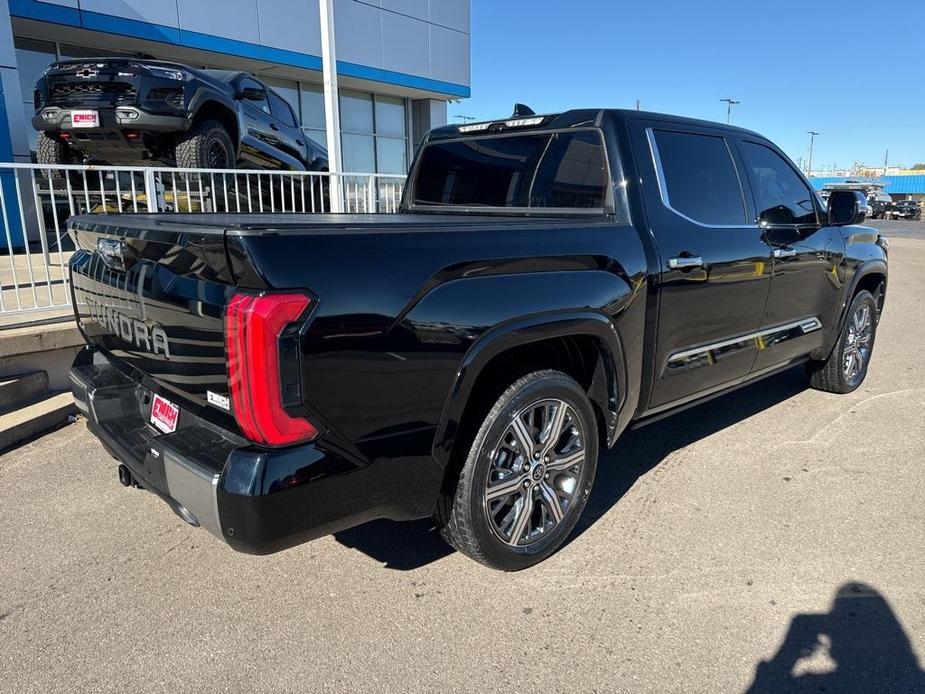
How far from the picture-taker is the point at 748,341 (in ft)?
13.0

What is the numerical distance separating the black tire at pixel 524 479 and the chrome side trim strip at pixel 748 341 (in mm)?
738

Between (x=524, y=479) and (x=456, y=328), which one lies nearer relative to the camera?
(x=456, y=328)

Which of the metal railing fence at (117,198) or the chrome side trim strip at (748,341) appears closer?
the chrome side trim strip at (748,341)

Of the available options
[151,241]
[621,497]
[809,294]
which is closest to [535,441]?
[621,497]

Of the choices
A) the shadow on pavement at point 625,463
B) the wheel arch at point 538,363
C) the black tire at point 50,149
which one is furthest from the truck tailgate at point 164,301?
the black tire at point 50,149

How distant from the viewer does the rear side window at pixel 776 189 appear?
13.4ft

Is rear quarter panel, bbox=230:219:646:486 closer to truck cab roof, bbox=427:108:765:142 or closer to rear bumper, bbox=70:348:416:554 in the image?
rear bumper, bbox=70:348:416:554

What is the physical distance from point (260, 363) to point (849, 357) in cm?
506

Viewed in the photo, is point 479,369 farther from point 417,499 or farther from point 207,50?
point 207,50

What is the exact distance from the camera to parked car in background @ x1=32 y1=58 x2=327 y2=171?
731cm

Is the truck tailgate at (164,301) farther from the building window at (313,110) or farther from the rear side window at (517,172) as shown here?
the building window at (313,110)

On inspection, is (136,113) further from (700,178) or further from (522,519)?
(522,519)

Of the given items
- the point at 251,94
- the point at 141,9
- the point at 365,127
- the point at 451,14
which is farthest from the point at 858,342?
the point at 451,14

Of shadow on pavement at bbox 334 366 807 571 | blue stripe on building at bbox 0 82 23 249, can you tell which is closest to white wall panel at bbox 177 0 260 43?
blue stripe on building at bbox 0 82 23 249
